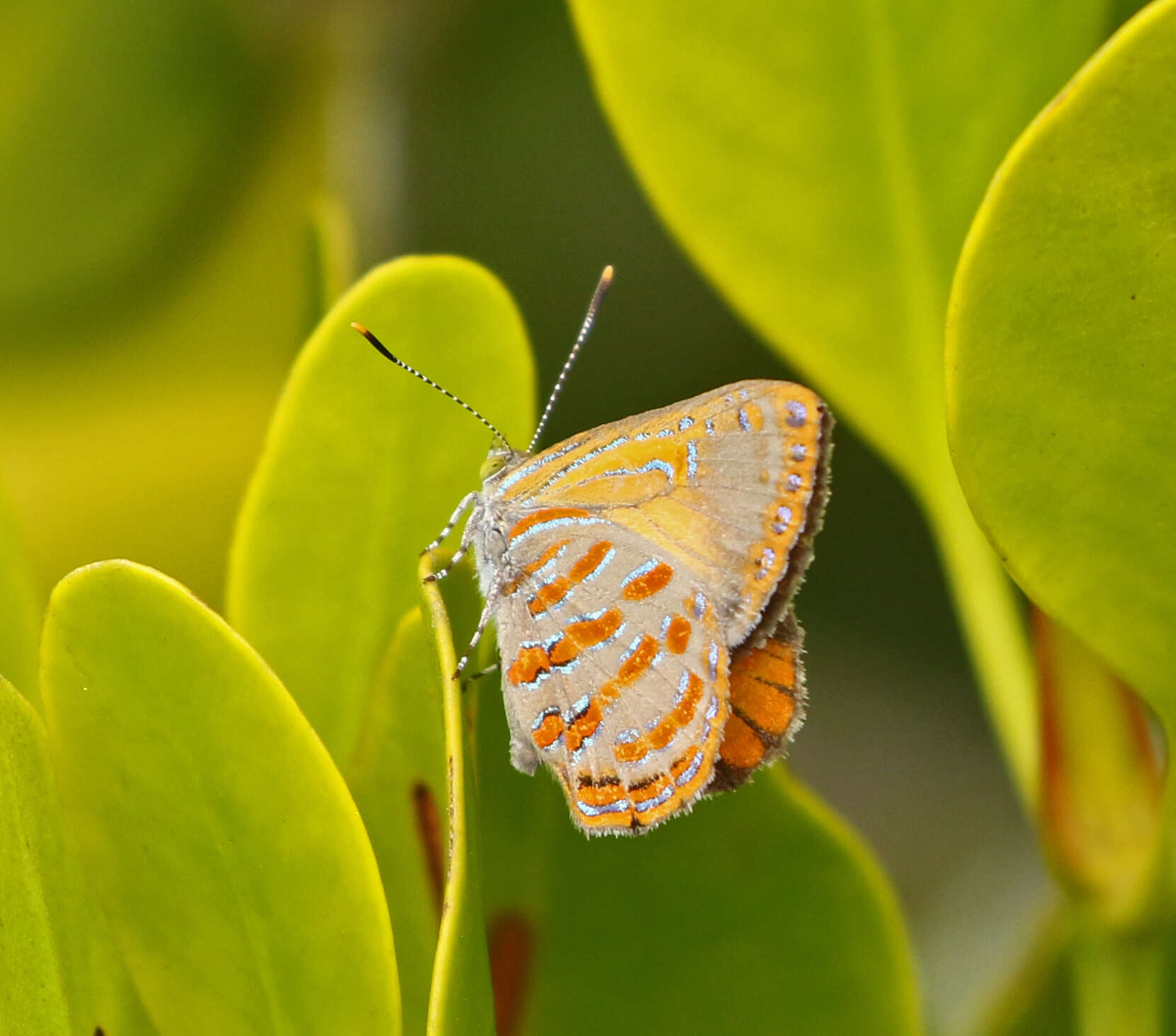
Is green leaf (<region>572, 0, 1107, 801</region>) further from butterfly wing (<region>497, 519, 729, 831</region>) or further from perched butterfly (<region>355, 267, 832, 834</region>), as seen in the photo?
butterfly wing (<region>497, 519, 729, 831</region>)

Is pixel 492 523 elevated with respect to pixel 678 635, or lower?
elevated

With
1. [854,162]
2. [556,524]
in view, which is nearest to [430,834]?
[556,524]

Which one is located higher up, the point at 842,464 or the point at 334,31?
the point at 334,31

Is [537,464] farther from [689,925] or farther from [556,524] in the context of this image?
[689,925]

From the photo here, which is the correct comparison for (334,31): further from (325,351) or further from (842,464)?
(325,351)

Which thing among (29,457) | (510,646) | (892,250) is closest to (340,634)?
(510,646)

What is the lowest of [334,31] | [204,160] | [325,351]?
[325,351]
